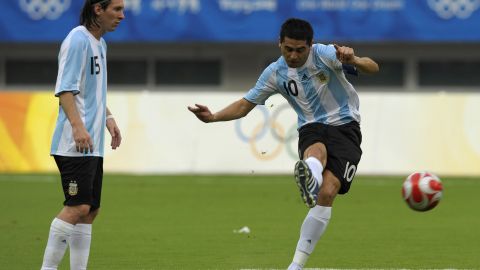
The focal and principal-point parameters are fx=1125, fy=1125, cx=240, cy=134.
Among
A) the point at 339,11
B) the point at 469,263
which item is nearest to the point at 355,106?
the point at 469,263

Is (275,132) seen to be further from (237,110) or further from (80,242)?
(80,242)

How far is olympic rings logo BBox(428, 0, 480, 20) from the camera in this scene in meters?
26.8

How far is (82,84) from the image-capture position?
7.90 meters

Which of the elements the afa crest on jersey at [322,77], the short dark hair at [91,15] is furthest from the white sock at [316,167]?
the short dark hair at [91,15]

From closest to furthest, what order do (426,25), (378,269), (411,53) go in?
(378,269), (426,25), (411,53)

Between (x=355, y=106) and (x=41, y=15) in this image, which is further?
(x=41, y=15)

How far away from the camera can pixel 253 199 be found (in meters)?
17.5

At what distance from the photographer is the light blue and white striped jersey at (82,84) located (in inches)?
306

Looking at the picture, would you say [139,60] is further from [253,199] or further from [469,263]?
[469,263]

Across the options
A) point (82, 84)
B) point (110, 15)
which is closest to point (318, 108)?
point (110, 15)

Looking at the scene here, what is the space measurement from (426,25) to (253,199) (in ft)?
36.1

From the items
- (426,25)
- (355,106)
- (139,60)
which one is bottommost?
(139,60)

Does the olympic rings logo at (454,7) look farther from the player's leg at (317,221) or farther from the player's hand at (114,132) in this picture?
the player's hand at (114,132)

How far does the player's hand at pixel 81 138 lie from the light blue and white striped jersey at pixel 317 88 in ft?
6.85
